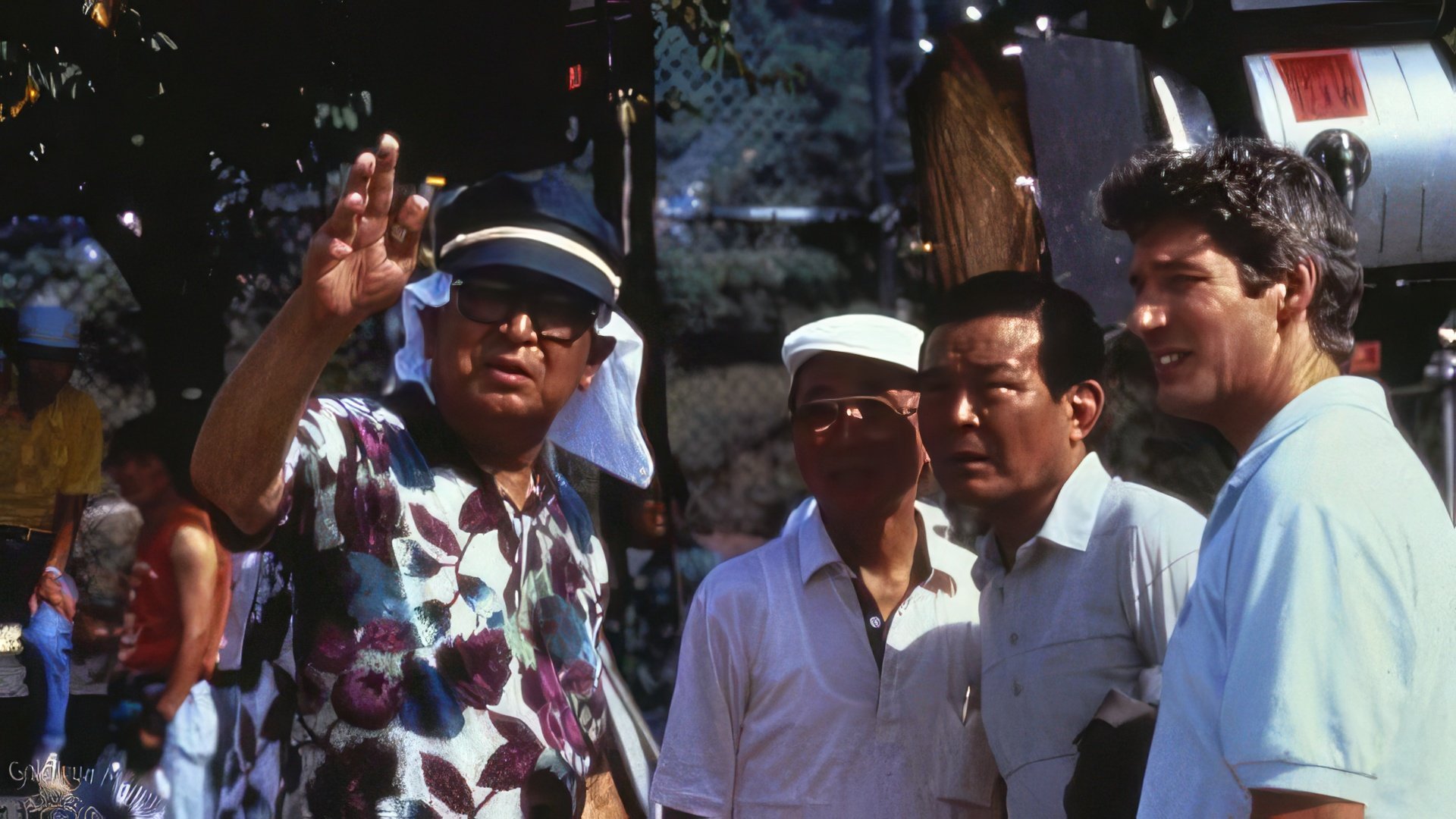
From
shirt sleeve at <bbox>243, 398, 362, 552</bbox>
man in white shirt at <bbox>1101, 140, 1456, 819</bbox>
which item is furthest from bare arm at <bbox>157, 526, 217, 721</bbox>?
man in white shirt at <bbox>1101, 140, 1456, 819</bbox>

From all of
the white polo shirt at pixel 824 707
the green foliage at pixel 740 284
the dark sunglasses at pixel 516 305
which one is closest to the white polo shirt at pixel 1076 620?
the white polo shirt at pixel 824 707

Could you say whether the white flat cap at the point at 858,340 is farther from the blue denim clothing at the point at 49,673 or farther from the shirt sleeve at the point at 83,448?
the blue denim clothing at the point at 49,673

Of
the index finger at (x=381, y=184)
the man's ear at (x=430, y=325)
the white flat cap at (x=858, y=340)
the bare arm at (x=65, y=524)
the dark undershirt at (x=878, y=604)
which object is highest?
the index finger at (x=381, y=184)

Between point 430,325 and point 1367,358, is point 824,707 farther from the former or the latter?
point 1367,358

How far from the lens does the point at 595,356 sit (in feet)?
8.54

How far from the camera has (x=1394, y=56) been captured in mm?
2693

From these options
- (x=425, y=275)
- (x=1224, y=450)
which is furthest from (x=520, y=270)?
(x=1224, y=450)

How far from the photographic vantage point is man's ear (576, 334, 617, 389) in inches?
102

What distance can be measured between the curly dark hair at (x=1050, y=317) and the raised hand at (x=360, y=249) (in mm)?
977

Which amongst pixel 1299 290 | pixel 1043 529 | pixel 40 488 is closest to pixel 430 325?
pixel 40 488

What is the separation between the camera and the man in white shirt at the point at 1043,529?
1948mm

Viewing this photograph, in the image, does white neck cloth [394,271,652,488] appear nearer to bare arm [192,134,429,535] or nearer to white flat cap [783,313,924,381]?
white flat cap [783,313,924,381]

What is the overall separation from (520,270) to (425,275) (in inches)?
10.3

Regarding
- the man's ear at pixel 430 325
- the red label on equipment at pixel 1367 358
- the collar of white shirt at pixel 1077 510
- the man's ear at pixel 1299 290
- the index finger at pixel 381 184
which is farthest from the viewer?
the red label on equipment at pixel 1367 358
